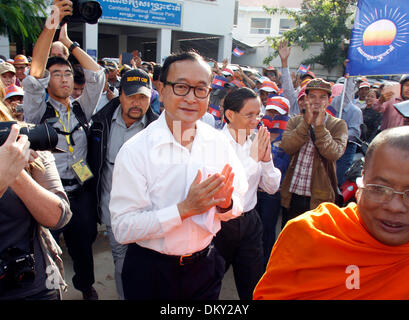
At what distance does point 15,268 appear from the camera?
4.73 ft

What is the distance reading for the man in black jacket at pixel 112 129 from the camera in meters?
2.76

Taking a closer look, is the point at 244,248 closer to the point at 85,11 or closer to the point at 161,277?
the point at 161,277

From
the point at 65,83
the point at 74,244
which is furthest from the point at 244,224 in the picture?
the point at 65,83

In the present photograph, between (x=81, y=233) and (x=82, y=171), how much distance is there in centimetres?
52

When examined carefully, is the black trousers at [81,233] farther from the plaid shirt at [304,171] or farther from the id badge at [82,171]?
the plaid shirt at [304,171]

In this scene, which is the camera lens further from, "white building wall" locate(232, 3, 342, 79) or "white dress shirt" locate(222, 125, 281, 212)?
"white building wall" locate(232, 3, 342, 79)

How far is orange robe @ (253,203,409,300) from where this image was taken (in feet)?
4.29

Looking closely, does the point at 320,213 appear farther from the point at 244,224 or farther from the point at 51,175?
the point at 51,175

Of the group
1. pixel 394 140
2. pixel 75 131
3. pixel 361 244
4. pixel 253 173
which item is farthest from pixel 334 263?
pixel 75 131

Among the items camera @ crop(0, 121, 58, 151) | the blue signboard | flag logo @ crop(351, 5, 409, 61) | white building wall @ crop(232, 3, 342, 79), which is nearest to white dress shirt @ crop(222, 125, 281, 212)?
camera @ crop(0, 121, 58, 151)

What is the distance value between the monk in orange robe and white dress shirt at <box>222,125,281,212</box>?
100 cm

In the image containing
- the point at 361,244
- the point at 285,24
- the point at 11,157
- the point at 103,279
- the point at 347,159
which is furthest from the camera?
the point at 285,24

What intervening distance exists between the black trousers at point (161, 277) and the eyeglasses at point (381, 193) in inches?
35.9

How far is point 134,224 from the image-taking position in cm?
158
